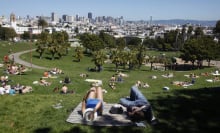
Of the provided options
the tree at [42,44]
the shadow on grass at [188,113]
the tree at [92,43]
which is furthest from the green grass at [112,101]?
the tree at [92,43]

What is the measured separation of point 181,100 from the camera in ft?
44.2

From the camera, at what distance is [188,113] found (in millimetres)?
11703

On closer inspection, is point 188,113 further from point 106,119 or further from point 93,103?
A: point 93,103

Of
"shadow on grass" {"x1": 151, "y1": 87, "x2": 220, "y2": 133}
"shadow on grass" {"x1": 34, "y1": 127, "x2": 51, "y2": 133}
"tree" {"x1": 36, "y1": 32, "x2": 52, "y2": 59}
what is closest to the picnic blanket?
"shadow on grass" {"x1": 34, "y1": 127, "x2": 51, "y2": 133}

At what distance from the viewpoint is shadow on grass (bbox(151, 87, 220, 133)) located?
411 inches

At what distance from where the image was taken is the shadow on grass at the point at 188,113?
1045cm

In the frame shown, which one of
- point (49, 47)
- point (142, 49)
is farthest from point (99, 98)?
point (49, 47)

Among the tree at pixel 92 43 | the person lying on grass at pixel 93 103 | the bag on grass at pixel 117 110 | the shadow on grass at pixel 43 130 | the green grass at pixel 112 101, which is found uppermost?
the person lying on grass at pixel 93 103

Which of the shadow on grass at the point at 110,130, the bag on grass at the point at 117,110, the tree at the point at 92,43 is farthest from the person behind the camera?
the tree at the point at 92,43

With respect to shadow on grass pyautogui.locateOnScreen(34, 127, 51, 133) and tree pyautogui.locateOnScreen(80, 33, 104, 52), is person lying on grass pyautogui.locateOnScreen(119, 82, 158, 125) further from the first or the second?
tree pyautogui.locateOnScreen(80, 33, 104, 52)

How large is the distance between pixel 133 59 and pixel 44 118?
149ft

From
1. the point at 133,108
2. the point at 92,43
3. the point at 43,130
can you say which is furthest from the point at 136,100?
the point at 92,43

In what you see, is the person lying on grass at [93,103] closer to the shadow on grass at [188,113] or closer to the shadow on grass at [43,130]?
the shadow on grass at [43,130]

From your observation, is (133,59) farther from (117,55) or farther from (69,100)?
(69,100)
